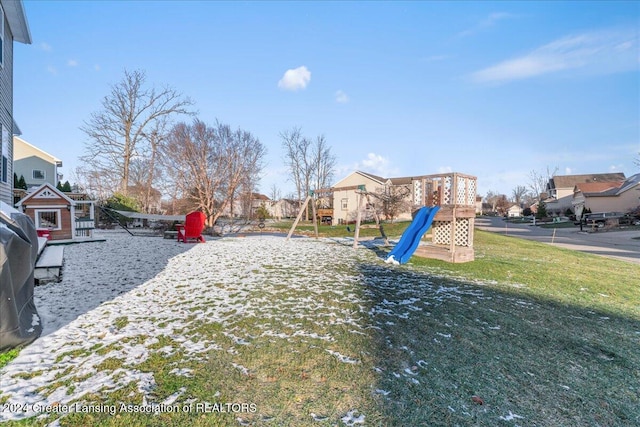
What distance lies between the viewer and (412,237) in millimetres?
9258

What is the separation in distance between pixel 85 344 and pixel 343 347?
8.66 ft

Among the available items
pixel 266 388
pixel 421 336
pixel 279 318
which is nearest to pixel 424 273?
pixel 421 336

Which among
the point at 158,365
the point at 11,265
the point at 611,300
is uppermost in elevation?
the point at 11,265

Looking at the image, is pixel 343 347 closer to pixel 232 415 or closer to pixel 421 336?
pixel 421 336

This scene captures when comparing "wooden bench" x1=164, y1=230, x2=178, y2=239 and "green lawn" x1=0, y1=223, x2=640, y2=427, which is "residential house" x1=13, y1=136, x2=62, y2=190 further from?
"green lawn" x1=0, y1=223, x2=640, y2=427

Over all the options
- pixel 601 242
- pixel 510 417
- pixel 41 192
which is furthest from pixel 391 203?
pixel 510 417

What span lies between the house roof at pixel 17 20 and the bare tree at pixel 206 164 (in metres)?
9.39

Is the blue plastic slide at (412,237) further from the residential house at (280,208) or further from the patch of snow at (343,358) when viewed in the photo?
the residential house at (280,208)

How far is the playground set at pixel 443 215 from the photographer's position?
901 centimetres

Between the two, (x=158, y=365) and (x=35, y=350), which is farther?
(x=35, y=350)

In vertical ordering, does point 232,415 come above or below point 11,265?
below

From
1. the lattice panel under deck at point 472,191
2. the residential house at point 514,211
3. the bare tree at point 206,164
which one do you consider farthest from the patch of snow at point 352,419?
the residential house at point 514,211

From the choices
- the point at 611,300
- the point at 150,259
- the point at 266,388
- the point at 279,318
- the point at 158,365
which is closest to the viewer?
the point at 266,388

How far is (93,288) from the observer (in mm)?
5195
